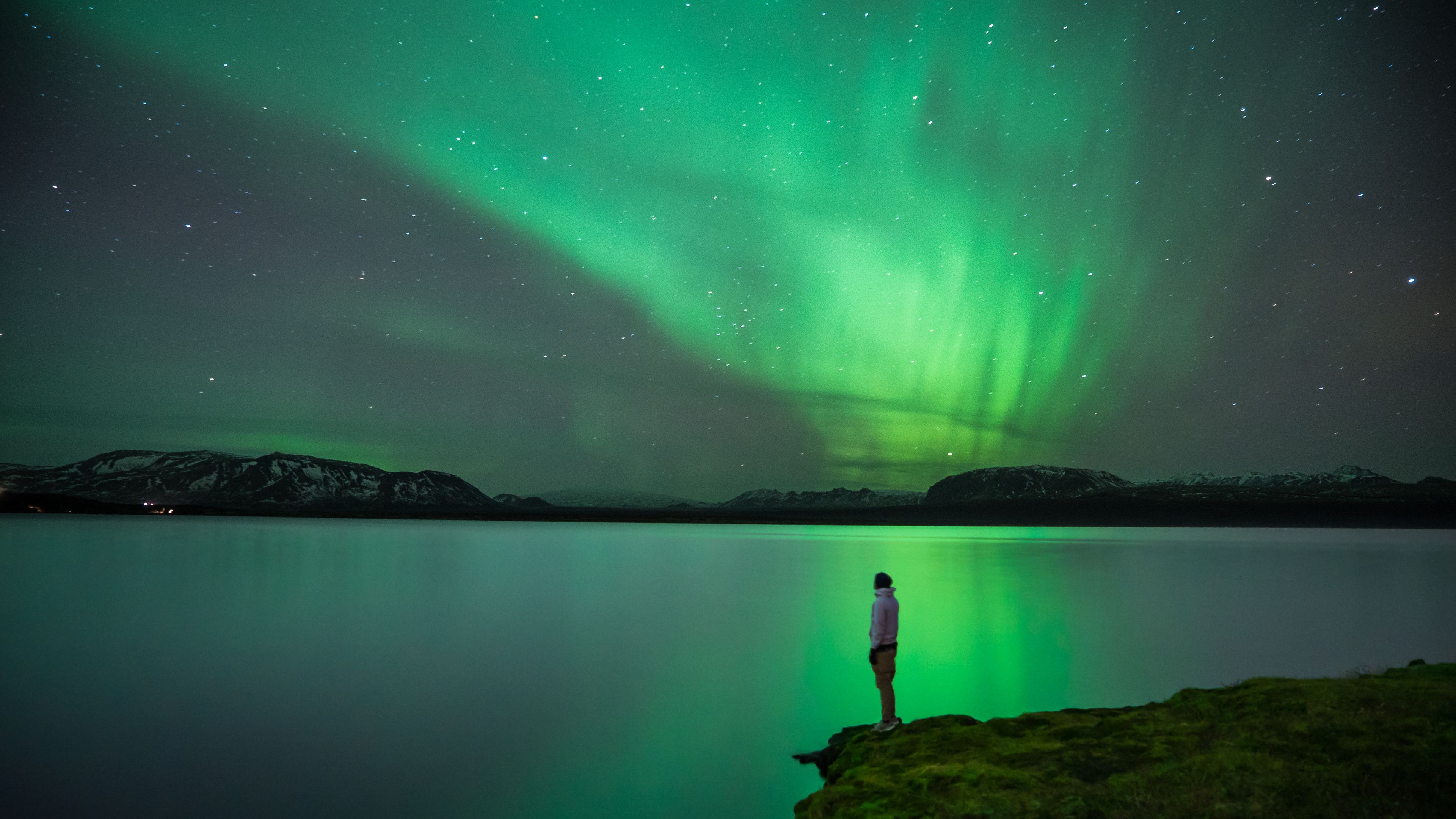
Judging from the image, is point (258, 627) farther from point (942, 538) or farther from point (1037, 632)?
point (942, 538)

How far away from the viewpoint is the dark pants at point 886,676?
10.9 metres

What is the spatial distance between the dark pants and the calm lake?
1420 millimetres

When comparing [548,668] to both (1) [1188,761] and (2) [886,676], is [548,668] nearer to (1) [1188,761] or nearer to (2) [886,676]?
(2) [886,676]

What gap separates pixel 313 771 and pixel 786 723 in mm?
7725

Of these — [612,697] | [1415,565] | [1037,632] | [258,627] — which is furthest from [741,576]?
[1415,565]

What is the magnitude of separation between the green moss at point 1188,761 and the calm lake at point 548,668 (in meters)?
1.97

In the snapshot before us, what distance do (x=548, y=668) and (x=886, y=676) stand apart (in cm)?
1051

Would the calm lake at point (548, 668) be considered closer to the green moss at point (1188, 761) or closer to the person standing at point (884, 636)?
the person standing at point (884, 636)

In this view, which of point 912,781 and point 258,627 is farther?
point 258,627

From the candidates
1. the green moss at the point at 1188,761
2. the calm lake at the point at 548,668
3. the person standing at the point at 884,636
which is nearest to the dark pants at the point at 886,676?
the person standing at the point at 884,636

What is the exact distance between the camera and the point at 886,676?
11.1m

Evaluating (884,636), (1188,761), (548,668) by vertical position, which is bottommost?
(548,668)

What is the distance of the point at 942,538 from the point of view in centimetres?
15325

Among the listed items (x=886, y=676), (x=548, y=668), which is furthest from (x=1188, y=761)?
(x=548, y=668)
